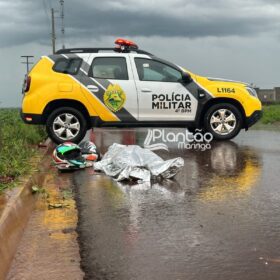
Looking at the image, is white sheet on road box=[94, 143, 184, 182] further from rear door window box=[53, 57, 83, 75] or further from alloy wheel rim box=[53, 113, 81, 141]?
rear door window box=[53, 57, 83, 75]

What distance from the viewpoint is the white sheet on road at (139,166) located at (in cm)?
661

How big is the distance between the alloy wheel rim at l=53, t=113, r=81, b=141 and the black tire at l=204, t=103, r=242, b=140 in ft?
8.96

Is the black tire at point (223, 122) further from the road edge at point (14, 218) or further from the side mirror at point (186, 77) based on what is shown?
the road edge at point (14, 218)

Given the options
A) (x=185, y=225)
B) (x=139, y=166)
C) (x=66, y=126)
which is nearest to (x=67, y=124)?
(x=66, y=126)

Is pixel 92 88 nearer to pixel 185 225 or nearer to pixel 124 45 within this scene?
pixel 124 45

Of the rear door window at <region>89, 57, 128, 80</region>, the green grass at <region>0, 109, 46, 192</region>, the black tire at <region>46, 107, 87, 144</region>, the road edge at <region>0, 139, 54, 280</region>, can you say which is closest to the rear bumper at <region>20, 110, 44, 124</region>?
A: the black tire at <region>46, 107, 87, 144</region>

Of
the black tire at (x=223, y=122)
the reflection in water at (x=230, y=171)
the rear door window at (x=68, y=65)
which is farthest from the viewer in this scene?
the black tire at (x=223, y=122)

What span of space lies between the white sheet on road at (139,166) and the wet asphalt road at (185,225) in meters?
0.21

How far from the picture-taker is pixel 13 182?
5.89 meters

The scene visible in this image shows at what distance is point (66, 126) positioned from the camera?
10.0 m

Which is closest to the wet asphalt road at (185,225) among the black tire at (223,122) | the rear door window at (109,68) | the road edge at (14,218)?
the road edge at (14,218)

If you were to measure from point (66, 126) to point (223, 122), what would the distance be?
331 centimetres

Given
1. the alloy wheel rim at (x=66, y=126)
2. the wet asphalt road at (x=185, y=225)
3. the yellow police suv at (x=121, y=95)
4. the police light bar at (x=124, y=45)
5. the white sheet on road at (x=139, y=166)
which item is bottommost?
the wet asphalt road at (x=185, y=225)

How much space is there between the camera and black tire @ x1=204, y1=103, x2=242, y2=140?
1055cm
